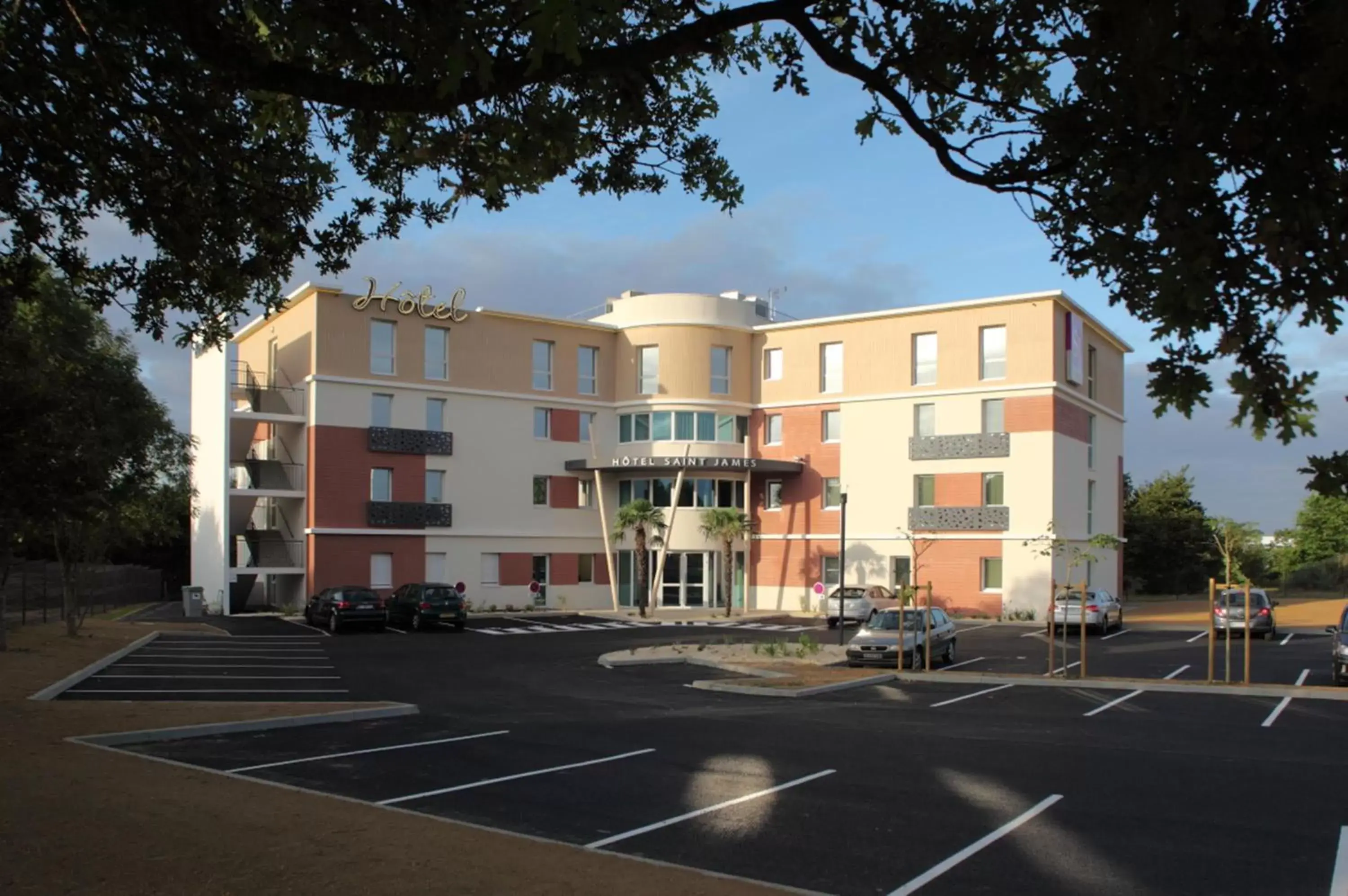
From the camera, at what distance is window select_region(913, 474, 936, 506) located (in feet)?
154

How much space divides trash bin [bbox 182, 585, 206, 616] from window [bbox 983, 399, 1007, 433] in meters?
31.0

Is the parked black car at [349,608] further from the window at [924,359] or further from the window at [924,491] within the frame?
the window at [924,359]

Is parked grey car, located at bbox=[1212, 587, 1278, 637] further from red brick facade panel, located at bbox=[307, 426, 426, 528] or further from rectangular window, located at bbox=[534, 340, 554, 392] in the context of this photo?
red brick facade panel, located at bbox=[307, 426, 426, 528]

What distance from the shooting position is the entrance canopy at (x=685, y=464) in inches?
1932

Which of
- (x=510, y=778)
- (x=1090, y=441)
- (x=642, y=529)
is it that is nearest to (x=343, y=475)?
(x=642, y=529)

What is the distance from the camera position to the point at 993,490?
45.6 meters

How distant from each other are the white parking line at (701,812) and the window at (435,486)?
36291 millimetres

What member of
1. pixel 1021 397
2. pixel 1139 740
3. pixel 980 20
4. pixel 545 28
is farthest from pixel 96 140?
pixel 1021 397

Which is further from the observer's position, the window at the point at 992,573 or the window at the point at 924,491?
the window at the point at 924,491

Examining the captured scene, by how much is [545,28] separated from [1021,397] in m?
42.3

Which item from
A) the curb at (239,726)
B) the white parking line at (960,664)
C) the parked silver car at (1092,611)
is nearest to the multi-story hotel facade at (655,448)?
the parked silver car at (1092,611)

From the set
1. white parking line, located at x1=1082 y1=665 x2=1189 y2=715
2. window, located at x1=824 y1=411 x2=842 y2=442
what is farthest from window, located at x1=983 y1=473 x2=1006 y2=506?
white parking line, located at x1=1082 y1=665 x2=1189 y2=715

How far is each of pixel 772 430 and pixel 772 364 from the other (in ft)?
9.70

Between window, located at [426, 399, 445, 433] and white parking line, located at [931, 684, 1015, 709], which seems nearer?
white parking line, located at [931, 684, 1015, 709]
